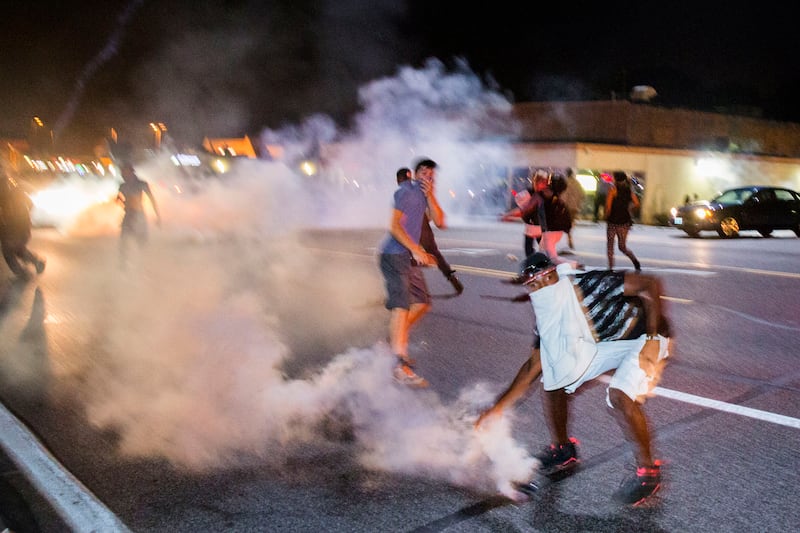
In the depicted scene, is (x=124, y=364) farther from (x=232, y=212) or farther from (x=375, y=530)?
(x=232, y=212)

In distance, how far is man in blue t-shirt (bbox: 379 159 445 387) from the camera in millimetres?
5551

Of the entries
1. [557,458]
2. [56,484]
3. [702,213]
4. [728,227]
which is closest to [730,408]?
[557,458]

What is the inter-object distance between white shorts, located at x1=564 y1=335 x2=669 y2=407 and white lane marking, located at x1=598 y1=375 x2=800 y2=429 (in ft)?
5.31

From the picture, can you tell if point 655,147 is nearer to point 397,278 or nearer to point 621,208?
point 621,208

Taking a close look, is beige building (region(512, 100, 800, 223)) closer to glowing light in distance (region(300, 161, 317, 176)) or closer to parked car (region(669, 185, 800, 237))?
parked car (region(669, 185, 800, 237))

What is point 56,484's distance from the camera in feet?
12.2

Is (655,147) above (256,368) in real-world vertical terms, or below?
above

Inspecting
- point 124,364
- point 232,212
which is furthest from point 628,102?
point 124,364

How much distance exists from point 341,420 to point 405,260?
5.02 ft

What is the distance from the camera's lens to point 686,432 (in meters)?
4.40

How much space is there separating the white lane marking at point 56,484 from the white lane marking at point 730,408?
12.2 ft

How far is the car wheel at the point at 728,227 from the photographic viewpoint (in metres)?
18.5

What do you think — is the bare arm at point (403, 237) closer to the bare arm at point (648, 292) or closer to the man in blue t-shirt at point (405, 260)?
the man in blue t-shirt at point (405, 260)

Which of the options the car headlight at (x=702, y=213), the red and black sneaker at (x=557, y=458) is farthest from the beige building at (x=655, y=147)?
the red and black sneaker at (x=557, y=458)
